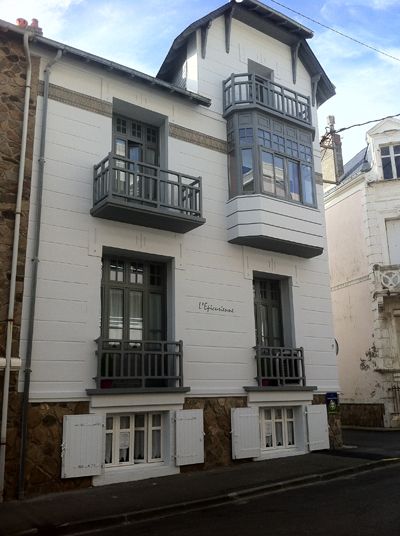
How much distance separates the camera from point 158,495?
912 centimetres

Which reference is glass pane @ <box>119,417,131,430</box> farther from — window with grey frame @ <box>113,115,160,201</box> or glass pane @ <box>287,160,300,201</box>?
glass pane @ <box>287,160,300,201</box>

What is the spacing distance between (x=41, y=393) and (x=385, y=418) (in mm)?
14827

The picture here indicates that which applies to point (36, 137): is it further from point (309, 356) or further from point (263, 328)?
point (309, 356)

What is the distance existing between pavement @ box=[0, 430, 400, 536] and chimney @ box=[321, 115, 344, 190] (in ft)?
52.3

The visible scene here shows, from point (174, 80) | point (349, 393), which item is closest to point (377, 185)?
point (349, 393)

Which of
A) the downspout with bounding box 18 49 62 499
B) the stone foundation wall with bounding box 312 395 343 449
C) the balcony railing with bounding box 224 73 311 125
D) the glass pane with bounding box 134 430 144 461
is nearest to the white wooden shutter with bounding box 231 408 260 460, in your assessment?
the glass pane with bounding box 134 430 144 461

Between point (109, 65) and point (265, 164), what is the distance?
4.80 metres

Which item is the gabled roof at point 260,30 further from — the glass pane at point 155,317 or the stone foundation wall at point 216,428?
the stone foundation wall at point 216,428

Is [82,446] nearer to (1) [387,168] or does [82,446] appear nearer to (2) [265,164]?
(2) [265,164]

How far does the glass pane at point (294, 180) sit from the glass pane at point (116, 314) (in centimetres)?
577

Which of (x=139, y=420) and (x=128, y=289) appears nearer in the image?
(x=139, y=420)

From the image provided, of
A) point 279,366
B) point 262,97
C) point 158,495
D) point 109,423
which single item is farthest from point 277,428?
point 262,97

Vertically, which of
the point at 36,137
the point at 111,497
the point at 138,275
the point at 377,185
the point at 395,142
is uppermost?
the point at 395,142

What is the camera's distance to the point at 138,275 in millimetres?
12523
